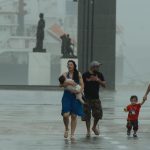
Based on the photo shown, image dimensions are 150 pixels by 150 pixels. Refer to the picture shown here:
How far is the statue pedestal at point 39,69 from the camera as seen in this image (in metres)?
48.5

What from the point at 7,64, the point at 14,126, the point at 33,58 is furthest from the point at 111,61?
the point at 7,64

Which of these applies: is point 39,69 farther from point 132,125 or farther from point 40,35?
point 132,125

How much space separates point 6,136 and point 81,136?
1408 millimetres

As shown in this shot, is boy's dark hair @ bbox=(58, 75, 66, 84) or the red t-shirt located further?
the red t-shirt

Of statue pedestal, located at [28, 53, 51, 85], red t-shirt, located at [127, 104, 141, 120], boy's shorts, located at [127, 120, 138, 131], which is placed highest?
red t-shirt, located at [127, 104, 141, 120]

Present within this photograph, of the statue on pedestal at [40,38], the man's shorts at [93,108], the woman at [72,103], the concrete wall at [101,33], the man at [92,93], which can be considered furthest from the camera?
the statue on pedestal at [40,38]

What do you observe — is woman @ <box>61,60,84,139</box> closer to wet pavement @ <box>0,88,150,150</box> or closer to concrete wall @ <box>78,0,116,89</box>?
wet pavement @ <box>0,88,150,150</box>

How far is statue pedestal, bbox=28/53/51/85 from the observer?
159 feet

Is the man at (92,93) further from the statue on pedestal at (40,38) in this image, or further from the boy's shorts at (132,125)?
the statue on pedestal at (40,38)

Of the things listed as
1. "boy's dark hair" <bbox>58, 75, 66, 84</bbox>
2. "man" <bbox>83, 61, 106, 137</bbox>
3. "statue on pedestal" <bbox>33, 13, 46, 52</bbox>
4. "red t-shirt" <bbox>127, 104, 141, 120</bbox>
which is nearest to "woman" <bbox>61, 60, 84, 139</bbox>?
"boy's dark hair" <bbox>58, 75, 66, 84</bbox>

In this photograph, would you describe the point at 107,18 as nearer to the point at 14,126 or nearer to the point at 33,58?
the point at 33,58

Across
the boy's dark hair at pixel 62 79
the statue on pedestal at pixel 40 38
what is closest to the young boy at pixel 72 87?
the boy's dark hair at pixel 62 79

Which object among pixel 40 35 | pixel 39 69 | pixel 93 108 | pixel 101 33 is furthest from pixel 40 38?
pixel 93 108

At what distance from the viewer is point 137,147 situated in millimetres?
14242
